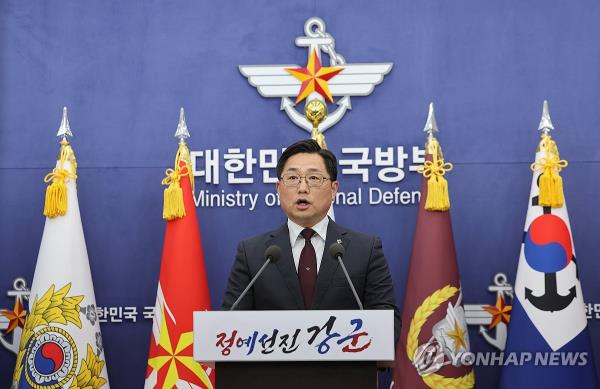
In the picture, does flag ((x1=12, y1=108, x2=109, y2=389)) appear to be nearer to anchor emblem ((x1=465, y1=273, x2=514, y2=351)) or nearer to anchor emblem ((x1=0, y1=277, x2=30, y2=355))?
anchor emblem ((x1=0, y1=277, x2=30, y2=355))

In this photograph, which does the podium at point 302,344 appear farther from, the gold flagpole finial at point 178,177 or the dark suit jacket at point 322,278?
the gold flagpole finial at point 178,177

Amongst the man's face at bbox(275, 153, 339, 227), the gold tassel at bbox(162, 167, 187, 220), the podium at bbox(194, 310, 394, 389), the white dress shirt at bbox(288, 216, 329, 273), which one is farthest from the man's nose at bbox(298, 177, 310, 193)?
the gold tassel at bbox(162, 167, 187, 220)

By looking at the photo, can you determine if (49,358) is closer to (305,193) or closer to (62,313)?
(62,313)

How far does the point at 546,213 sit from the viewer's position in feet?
11.5

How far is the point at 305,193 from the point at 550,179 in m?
1.65

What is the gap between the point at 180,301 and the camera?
3.57 metres

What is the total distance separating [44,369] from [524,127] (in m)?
2.63

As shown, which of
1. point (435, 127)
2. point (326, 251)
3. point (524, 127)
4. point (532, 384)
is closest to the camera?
point (326, 251)

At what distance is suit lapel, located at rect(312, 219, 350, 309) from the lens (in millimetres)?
2227

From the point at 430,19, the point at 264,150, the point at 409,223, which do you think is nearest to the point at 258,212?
the point at 264,150

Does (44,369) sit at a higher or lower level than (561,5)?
lower

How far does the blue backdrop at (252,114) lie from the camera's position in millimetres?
3932

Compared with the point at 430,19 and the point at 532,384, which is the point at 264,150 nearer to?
the point at 430,19

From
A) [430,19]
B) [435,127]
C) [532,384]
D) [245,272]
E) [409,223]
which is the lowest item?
[532,384]
